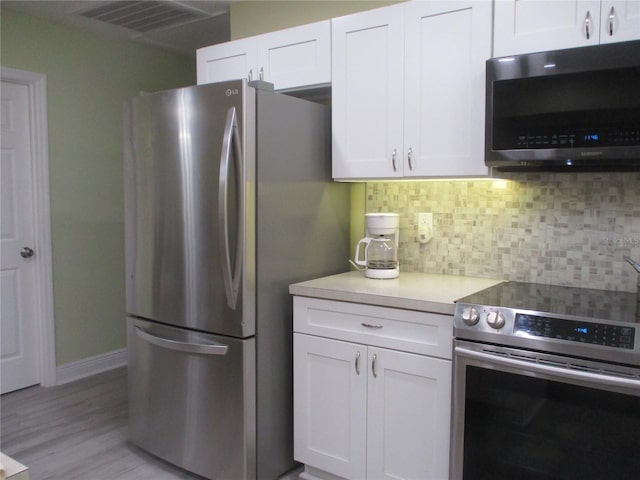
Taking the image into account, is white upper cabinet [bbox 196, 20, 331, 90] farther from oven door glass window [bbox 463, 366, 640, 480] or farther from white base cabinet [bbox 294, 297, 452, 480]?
oven door glass window [bbox 463, 366, 640, 480]

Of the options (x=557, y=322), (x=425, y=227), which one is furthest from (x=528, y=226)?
(x=557, y=322)

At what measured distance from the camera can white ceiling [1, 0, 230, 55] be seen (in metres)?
3.24

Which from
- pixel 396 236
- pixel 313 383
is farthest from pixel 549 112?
pixel 313 383

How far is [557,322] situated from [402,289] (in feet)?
2.14

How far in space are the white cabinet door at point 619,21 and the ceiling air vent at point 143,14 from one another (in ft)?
7.81

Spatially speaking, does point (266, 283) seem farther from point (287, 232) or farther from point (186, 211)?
point (186, 211)

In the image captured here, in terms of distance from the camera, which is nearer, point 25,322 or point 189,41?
point 25,322

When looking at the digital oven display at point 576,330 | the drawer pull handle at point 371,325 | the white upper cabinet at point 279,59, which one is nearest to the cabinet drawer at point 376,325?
the drawer pull handle at point 371,325

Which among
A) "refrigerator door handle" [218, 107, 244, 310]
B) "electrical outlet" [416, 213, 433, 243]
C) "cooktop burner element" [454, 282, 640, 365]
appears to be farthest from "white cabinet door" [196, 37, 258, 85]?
"cooktop burner element" [454, 282, 640, 365]

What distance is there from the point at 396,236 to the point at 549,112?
35.8 inches

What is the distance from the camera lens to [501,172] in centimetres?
224

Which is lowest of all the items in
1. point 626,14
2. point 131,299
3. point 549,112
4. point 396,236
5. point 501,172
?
point 131,299

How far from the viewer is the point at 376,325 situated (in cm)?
211

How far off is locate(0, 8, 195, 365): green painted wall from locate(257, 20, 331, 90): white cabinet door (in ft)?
5.56
